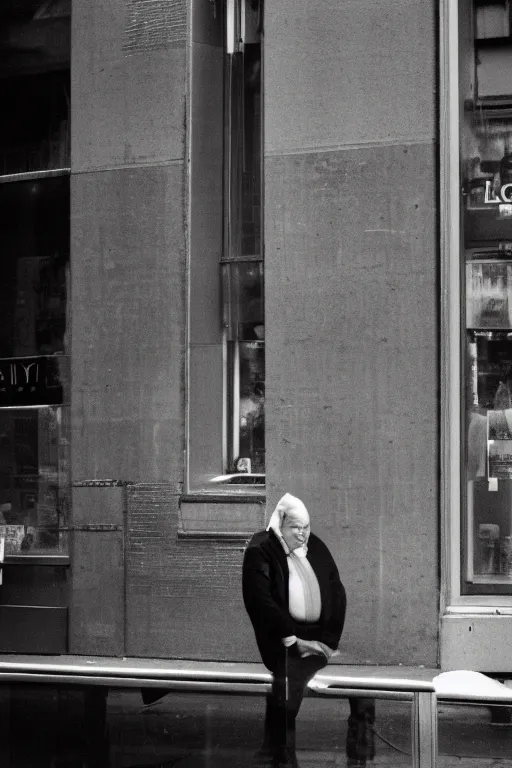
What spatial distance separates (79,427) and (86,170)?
2319 millimetres

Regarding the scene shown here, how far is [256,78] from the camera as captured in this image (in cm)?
1022

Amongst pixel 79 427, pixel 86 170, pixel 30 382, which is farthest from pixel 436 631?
pixel 86 170

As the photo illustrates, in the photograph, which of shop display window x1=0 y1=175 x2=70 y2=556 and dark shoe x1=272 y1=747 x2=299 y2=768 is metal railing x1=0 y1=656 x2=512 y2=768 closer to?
dark shoe x1=272 y1=747 x2=299 y2=768

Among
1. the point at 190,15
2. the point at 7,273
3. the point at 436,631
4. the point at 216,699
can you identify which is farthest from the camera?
the point at 7,273

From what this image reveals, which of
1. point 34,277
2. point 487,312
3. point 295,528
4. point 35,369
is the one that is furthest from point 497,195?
point 35,369

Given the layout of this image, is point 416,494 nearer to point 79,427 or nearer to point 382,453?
point 382,453

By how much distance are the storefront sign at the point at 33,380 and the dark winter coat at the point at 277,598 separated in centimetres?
398

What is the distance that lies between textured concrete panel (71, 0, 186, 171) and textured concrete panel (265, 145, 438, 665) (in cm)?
133

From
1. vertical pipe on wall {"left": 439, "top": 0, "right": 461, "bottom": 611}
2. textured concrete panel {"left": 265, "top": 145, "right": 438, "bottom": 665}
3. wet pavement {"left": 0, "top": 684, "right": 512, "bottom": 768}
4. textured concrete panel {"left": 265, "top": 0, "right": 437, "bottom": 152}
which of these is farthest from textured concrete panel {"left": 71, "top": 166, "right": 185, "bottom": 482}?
wet pavement {"left": 0, "top": 684, "right": 512, "bottom": 768}

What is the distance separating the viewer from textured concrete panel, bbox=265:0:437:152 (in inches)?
368

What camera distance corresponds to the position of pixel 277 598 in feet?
22.2

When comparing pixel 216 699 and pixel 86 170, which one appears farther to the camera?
pixel 86 170

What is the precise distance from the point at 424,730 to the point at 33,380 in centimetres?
610

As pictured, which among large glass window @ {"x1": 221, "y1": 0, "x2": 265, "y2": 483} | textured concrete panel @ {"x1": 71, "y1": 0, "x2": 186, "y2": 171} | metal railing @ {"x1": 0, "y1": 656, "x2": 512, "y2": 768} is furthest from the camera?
large glass window @ {"x1": 221, "y1": 0, "x2": 265, "y2": 483}
